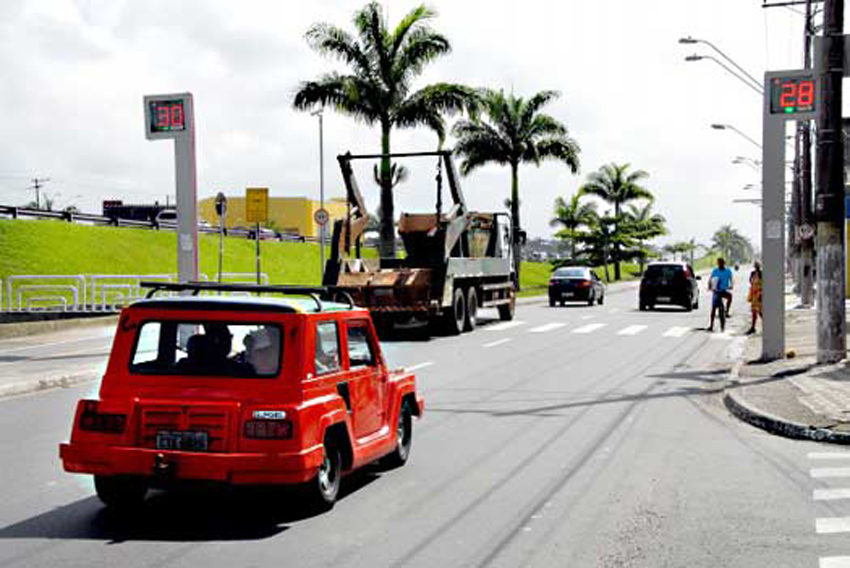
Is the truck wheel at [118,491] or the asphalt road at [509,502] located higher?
the truck wheel at [118,491]

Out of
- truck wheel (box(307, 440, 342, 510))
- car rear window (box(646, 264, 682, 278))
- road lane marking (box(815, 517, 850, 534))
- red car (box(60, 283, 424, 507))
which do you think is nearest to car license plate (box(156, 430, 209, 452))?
red car (box(60, 283, 424, 507))

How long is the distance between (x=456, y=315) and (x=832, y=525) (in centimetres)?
1885

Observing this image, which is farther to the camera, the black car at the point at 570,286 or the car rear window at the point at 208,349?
the black car at the point at 570,286

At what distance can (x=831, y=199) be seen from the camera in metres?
16.6

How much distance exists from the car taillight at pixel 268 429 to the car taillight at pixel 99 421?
840mm

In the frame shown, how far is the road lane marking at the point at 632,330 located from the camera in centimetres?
2672

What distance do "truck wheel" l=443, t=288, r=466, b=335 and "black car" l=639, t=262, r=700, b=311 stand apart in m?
14.2

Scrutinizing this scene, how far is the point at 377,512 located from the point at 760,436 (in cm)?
528

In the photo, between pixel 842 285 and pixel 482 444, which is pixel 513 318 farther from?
pixel 482 444

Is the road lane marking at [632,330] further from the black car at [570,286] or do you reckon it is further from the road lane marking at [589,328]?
the black car at [570,286]

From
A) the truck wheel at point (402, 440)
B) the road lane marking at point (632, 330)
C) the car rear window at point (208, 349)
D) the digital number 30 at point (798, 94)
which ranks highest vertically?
the digital number 30 at point (798, 94)

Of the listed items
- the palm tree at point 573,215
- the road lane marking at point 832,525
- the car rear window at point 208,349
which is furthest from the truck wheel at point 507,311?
the palm tree at point 573,215

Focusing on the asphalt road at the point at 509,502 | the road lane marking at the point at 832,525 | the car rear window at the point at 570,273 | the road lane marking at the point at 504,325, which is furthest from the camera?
the car rear window at the point at 570,273

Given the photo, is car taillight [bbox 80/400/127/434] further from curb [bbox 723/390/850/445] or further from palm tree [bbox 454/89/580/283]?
palm tree [bbox 454/89/580/283]
